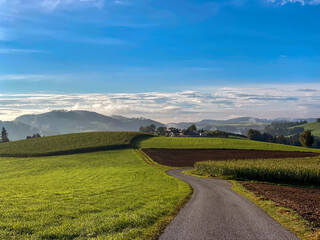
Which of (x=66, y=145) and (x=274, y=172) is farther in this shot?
(x=66, y=145)

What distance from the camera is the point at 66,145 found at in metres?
116

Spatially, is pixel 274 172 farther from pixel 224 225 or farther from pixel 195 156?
pixel 195 156

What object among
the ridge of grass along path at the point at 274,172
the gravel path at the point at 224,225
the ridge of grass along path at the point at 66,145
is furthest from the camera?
the ridge of grass along path at the point at 66,145

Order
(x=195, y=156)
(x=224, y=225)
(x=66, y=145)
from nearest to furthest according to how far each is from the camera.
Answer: (x=224, y=225)
(x=195, y=156)
(x=66, y=145)

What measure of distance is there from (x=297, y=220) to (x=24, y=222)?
1701cm

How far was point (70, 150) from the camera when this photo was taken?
107562mm

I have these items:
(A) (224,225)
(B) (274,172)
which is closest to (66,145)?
(B) (274,172)

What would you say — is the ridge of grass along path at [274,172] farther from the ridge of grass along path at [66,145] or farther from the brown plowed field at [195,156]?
the ridge of grass along path at [66,145]

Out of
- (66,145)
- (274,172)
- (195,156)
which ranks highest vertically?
(274,172)

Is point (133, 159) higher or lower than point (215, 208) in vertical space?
lower

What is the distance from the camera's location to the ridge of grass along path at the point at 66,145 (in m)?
106

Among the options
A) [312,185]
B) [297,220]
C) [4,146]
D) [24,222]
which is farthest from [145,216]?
[4,146]

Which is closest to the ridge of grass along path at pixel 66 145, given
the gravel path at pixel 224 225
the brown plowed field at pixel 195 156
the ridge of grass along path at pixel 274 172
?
the brown plowed field at pixel 195 156

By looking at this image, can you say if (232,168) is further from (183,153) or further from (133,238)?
(183,153)
